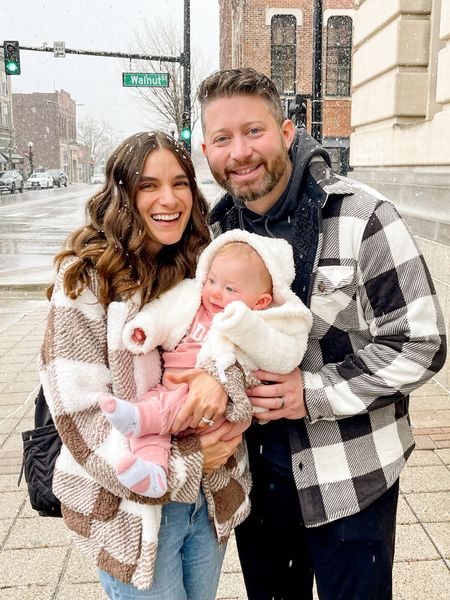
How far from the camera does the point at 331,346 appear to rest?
2107 millimetres

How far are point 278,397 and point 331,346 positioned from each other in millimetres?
263

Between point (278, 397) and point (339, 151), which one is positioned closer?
point (278, 397)

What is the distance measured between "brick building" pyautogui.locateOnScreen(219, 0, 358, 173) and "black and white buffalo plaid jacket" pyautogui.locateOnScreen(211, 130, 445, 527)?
80.4 feet

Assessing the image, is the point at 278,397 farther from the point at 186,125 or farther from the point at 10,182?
the point at 10,182

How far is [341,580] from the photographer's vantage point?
7.06ft

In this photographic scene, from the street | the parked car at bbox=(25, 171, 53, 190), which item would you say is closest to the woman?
the street

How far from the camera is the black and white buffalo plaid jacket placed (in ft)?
6.42

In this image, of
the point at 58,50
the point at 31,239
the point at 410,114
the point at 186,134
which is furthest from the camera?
the point at 186,134

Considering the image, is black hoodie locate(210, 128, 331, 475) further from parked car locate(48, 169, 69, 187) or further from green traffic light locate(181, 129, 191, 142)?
parked car locate(48, 169, 69, 187)

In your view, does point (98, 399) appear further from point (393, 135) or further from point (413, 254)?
point (393, 135)

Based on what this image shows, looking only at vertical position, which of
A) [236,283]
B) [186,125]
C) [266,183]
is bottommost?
[236,283]

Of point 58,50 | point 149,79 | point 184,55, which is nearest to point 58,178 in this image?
point 58,50

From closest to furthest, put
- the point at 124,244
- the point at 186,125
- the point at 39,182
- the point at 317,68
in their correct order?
the point at 124,244 → the point at 317,68 → the point at 186,125 → the point at 39,182

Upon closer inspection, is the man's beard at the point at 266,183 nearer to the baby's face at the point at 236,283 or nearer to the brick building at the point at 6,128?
the baby's face at the point at 236,283
